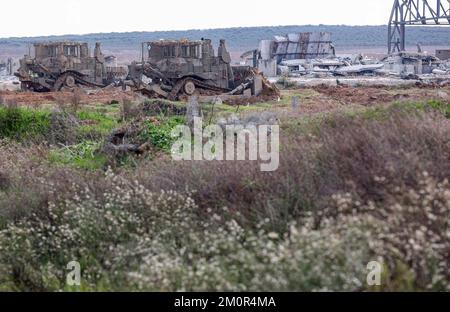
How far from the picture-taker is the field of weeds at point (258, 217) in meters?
6.43

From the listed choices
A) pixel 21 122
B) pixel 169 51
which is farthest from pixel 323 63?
pixel 21 122

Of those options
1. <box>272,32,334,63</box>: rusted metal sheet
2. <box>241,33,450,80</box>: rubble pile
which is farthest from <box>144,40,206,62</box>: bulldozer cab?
<box>272,32,334,63</box>: rusted metal sheet

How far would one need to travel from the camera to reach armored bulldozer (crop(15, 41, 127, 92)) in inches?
1358

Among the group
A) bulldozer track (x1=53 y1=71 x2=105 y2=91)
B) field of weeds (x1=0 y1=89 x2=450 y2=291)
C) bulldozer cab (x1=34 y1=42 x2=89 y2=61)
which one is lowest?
bulldozer track (x1=53 y1=71 x2=105 y2=91)

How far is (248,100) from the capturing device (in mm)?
25203

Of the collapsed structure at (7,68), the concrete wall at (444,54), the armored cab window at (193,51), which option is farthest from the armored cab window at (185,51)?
the concrete wall at (444,54)

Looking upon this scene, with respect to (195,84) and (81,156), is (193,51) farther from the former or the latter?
(81,156)

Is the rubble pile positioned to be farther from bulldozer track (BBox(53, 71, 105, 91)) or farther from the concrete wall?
bulldozer track (BBox(53, 71, 105, 91))

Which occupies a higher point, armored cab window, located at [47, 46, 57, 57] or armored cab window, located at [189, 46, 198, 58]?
armored cab window, located at [189, 46, 198, 58]

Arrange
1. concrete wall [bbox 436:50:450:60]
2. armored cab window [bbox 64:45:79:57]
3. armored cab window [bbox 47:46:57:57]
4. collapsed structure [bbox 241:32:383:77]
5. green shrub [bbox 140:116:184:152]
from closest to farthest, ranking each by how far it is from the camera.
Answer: green shrub [bbox 140:116:184:152], armored cab window [bbox 47:46:57:57], armored cab window [bbox 64:45:79:57], collapsed structure [bbox 241:32:383:77], concrete wall [bbox 436:50:450:60]

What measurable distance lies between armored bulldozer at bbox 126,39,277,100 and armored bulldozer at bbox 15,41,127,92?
5.78m

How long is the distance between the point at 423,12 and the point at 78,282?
5702 centimetres

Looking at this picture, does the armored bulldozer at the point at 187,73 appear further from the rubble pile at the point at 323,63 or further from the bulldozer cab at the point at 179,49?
the rubble pile at the point at 323,63

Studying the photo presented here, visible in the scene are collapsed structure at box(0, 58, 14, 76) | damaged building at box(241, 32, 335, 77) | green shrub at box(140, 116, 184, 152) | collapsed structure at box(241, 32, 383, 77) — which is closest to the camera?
green shrub at box(140, 116, 184, 152)
